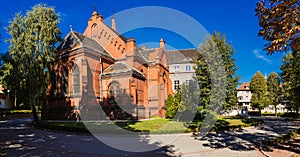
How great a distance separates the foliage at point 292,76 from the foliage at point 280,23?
24617mm

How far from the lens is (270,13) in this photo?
7.76m

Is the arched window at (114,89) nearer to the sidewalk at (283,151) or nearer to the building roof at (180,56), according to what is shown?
the sidewalk at (283,151)

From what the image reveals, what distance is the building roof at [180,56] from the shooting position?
55.3 metres

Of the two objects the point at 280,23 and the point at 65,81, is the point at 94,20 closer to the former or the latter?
the point at 65,81

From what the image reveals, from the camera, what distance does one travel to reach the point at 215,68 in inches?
751

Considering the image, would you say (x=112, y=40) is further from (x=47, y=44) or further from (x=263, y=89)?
(x=263, y=89)

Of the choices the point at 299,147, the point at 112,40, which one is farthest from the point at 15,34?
the point at 299,147

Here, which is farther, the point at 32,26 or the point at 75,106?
the point at 75,106

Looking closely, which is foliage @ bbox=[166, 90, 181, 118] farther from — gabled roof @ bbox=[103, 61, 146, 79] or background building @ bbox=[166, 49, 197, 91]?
background building @ bbox=[166, 49, 197, 91]

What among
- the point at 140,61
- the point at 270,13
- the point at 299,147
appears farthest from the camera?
the point at 140,61

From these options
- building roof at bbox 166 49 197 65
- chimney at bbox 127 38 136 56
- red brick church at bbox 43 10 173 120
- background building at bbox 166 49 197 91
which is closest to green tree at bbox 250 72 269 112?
background building at bbox 166 49 197 91

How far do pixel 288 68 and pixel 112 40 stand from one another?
2959cm

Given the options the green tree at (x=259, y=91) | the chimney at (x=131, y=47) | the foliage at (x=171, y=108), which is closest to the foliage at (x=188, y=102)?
the foliage at (x=171, y=108)

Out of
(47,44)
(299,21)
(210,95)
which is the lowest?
(210,95)
